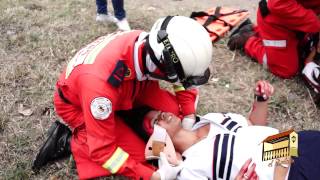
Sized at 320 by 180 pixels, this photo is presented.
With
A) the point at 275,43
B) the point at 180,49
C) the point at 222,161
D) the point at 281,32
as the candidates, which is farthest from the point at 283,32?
the point at 180,49

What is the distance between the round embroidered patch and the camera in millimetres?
2732

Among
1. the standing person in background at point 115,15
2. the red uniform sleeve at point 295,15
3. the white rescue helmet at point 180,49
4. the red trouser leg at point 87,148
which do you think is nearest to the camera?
the white rescue helmet at point 180,49

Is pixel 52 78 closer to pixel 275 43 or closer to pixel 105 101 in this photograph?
pixel 105 101

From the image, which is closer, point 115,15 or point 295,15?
point 295,15

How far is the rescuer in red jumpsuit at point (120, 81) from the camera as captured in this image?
8.63 ft

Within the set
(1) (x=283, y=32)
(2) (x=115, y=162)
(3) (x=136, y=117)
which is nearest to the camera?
(2) (x=115, y=162)

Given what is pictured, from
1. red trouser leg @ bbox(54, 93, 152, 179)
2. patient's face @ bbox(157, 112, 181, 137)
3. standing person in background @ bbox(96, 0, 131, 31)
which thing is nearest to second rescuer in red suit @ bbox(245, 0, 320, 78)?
standing person in background @ bbox(96, 0, 131, 31)

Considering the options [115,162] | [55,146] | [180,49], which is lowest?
[55,146]

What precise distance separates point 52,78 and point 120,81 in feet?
4.96

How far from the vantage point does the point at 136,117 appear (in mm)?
3447

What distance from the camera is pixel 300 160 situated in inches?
104

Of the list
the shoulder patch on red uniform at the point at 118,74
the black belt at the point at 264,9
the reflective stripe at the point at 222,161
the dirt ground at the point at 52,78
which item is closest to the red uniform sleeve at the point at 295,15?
the black belt at the point at 264,9

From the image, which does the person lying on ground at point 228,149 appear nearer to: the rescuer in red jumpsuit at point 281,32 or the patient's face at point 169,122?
the patient's face at point 169,122

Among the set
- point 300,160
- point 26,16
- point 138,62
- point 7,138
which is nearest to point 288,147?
point 300,160
